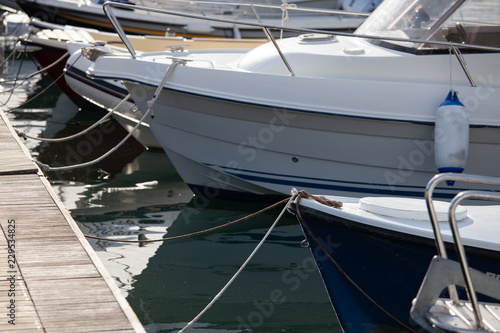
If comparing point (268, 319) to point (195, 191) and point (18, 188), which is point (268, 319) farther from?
point (195, 191)

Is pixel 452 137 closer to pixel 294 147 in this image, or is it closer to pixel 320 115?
pixel 320 115

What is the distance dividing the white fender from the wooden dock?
8.59 ft

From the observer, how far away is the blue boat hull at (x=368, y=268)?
140 inches

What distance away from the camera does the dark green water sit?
4465 millimetres

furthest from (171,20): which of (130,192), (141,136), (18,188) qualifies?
(18,188)

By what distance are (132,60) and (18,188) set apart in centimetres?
175

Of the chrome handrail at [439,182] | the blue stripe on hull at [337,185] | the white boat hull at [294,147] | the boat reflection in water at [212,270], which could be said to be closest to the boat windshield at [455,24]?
the white boat hull at [294,147]

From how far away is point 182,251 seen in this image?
5496 mm

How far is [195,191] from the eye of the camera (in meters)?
6.52

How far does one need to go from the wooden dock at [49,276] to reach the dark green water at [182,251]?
2.56ft

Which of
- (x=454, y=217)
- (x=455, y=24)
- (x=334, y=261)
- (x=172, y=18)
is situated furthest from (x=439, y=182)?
(x=172, y=18)

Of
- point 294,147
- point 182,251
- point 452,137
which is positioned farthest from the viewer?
point 294,147

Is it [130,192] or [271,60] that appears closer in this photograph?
[271,60]

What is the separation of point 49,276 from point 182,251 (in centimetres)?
209
